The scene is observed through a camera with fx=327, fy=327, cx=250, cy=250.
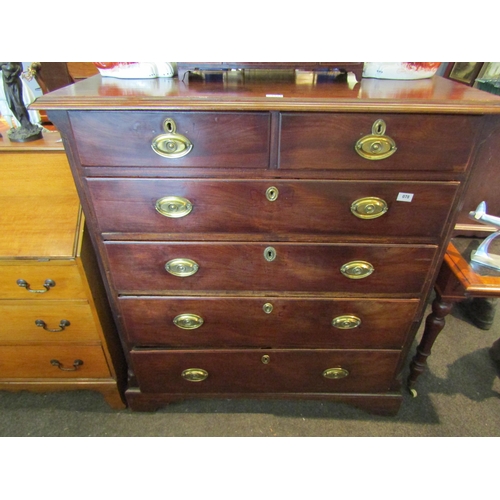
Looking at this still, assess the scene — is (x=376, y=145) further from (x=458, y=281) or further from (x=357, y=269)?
(x=458, y=281)

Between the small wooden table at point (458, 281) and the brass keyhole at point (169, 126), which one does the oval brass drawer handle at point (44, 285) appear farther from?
the small wooden table at point (458, 281)

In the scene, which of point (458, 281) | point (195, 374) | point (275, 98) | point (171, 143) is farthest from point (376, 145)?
point (195, 374)

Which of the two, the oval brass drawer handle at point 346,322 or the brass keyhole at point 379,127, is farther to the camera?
the oval brass drawer handle at point 346,322

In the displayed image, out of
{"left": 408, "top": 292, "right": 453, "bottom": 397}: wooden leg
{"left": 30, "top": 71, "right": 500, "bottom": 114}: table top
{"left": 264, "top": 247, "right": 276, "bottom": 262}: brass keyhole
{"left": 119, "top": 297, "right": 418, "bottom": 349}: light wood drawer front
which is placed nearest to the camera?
{"left": 30, "top": 71, "right": 500, "bottom": 114}: table top

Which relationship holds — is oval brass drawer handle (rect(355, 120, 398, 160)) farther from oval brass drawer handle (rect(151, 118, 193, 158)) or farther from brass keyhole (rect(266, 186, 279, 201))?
oval brass drawer handle (rect(151, 118, 193, 158))

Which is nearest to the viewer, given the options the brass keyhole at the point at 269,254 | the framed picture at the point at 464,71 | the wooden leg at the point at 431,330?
the brass keyhole at the point at 269,254

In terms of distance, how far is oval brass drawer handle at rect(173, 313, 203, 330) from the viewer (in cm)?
112

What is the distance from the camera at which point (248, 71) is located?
41.5 inches

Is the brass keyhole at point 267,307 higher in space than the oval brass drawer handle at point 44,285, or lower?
lower

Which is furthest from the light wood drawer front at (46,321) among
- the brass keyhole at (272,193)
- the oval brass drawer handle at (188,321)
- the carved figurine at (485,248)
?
the carved figurine at (485,248)

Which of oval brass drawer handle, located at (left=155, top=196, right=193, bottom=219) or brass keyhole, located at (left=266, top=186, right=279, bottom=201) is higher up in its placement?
brass keyhole, located at (left=266, top=186, right=279, bottom=201)

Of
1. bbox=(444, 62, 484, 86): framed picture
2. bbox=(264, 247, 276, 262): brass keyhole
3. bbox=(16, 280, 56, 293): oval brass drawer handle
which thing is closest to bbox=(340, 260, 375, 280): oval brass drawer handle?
bbox=(264, 247, 276, 262): brass keyhole

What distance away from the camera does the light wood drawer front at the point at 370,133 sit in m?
0.80

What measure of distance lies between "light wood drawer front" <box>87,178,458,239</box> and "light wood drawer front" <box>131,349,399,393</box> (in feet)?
1.70
